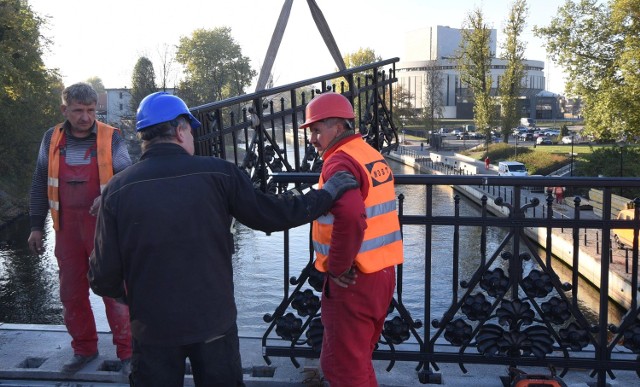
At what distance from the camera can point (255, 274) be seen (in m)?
20.5

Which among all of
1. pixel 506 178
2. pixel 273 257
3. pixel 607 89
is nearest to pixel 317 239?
pixel 506 178

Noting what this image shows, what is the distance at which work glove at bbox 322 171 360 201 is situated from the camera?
2832mm

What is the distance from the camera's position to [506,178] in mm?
3617

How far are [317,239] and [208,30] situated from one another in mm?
70422

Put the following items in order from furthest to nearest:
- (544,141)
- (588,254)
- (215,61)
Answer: (215,61) → (544,141) → (588,254)

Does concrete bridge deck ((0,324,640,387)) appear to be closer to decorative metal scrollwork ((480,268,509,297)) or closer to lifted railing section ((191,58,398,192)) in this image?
decorative metal scrollwork ((480,268,509,297))

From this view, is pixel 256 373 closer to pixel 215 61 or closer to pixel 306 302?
pixel 306 302

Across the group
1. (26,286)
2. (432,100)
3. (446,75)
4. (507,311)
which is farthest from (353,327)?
(446,75)

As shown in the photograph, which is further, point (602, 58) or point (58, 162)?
point (602, 58)

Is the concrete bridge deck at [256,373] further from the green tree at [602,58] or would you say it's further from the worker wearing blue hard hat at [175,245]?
the green tree at [602,58]

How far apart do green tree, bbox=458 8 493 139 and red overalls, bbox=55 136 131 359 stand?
46185 millimetres

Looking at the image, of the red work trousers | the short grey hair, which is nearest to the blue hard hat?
the red work trousers

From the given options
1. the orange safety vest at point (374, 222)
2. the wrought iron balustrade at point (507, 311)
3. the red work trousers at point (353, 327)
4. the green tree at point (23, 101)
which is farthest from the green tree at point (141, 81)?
the red work trousers at point (353, 327)

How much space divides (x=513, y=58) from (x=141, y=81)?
2848 centimetres
